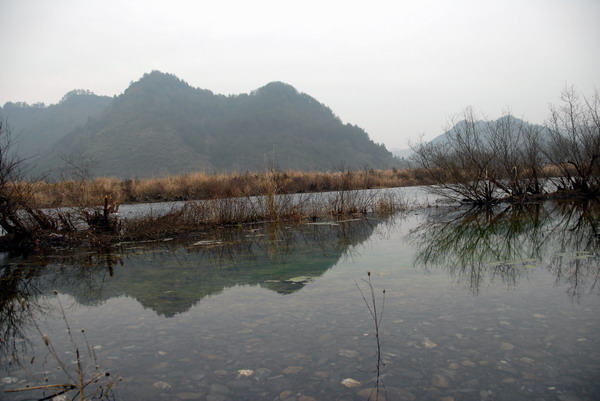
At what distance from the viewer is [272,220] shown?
16781mm

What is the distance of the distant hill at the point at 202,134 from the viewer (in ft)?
248

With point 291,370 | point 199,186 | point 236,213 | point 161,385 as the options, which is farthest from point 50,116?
point 291,370

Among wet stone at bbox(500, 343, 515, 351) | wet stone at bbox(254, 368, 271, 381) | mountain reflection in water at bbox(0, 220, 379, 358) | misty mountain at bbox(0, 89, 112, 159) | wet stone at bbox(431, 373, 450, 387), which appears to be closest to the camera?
wet stone at bbox(431, 373, 450, 387)

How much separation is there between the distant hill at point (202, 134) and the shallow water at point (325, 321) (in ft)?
200

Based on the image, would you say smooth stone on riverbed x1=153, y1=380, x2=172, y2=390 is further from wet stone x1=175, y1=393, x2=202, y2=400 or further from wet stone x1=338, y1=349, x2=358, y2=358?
wet stone x1=338, y1=349, x2=358, y2=358

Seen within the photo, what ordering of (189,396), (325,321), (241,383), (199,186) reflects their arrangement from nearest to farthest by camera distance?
(189,396), (241,383), (325,321), (199,186)

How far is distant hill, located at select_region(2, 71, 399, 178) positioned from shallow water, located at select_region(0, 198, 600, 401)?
200 feet

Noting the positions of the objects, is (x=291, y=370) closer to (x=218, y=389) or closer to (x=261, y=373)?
(x=261, y=373)

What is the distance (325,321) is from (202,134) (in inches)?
3750

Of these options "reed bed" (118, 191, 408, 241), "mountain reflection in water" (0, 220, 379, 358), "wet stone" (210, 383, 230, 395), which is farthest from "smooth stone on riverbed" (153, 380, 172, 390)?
"reed bed" (118, 191, 408, 241)

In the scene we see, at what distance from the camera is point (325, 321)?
4.74 m

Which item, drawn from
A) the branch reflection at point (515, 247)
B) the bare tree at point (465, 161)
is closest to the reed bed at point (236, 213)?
the bare tree at point (465, 161)

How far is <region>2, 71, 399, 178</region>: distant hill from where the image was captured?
248ft

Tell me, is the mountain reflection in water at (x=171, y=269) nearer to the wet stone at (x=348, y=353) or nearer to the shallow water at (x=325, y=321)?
the shallow water at (x=325, y=321)
